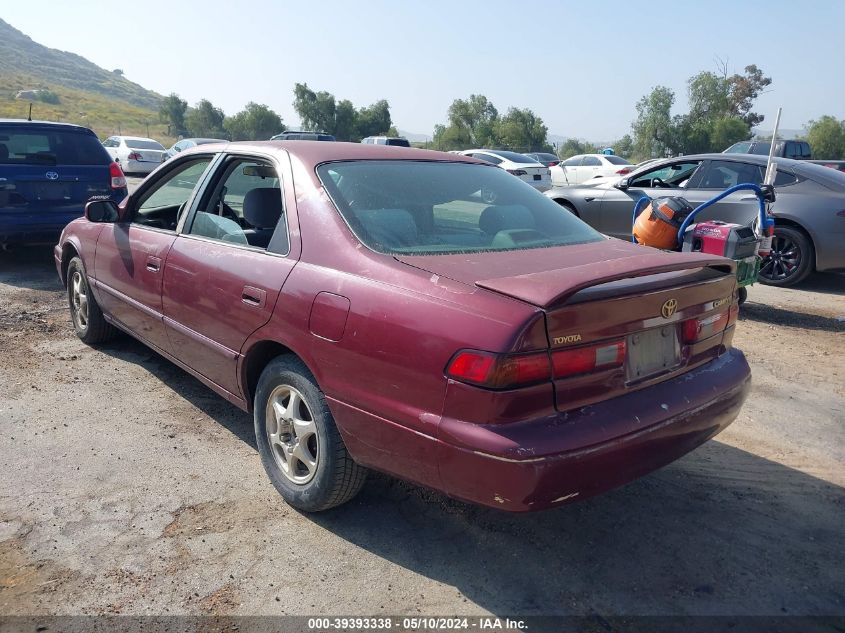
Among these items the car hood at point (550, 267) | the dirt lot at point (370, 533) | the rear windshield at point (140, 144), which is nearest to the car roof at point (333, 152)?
the car hood at point (550, 267)

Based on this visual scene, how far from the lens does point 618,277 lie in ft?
8.07

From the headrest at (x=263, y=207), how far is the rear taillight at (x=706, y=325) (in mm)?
2089

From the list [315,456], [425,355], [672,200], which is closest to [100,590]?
[315,456]

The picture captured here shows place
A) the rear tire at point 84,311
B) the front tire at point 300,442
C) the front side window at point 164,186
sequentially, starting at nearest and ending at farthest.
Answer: the front tire at point 300,442, the front side window at point 164,186, the rear tire at point 84,311

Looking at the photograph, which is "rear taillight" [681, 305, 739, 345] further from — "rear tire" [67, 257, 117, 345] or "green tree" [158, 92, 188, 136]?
"green tree" [158, 92, 188, 136]

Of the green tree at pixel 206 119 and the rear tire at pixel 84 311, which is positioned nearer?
the rear tire at pixel 84 311

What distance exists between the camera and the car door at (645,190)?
857 cm

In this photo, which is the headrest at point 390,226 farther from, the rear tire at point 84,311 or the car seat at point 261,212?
the rear tire at point 84,311

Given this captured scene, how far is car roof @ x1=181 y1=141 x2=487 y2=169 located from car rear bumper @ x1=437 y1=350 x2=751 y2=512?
1.65 meters

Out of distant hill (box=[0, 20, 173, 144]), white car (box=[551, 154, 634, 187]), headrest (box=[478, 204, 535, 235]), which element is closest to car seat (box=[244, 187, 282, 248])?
headrest (box=[478, 204, 535, 235])

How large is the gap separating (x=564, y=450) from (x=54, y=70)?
565 feet

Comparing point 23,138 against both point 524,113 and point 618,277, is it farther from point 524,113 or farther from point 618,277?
point 524,113

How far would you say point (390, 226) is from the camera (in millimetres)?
3004

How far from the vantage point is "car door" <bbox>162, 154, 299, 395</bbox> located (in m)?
3.13
